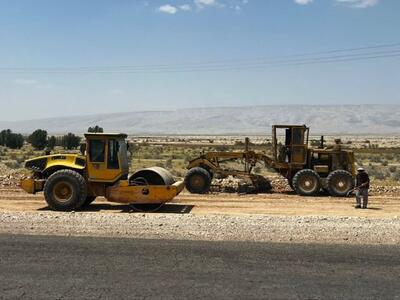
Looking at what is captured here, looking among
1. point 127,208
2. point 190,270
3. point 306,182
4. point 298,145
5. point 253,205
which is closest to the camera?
point 190,270

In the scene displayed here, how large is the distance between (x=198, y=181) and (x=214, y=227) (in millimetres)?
9234

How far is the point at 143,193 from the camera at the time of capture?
52.8 ft

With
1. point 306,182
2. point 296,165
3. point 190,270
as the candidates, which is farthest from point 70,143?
point 190,270

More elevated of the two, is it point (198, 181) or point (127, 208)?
point (198, 181)

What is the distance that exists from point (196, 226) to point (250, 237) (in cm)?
159

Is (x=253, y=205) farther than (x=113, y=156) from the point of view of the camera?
Yes

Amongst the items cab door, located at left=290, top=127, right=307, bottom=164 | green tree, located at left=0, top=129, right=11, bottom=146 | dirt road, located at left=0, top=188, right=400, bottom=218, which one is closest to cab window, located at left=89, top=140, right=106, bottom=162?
dirt road, located at left=0, top=188, right=400, bottom=218

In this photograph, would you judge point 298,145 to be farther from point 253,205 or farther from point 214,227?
point 214,227

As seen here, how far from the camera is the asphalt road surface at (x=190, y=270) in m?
7.61

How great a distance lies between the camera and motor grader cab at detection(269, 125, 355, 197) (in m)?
21.3

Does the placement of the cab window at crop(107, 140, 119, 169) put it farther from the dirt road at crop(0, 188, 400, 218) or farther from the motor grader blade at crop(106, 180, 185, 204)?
the dirt road at crop(0, 188, 400, 218)

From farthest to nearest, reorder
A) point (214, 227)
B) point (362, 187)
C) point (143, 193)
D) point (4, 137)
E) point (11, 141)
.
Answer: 1. point (4, 137)
2. point (11, 141)
3. point (362, 187)
4. point (143, 193)
5. point (214, 227)

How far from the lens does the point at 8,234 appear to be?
12000 mm

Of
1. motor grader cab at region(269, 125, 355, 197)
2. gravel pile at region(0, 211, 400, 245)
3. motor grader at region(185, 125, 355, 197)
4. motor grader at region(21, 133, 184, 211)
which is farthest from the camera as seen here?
motor grader at region(185, 125, 355, 197)
